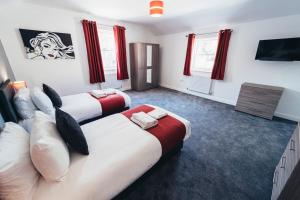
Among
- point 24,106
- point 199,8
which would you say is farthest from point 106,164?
point 199,8

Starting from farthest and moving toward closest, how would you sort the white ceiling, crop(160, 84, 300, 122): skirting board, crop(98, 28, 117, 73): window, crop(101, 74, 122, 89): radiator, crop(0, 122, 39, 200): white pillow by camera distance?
crop(101, 74, 122, 89): radiator
crop(98, 28, 117, 73): window
crop(160, 84, 300, 122): skirting board
the white ceiling
crop(0, 122, 39, 200): white pillow

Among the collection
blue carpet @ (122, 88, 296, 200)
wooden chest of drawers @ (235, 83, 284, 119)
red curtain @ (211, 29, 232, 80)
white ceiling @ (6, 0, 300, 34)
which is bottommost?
blue carpet @ (122, 88, 296, 200)

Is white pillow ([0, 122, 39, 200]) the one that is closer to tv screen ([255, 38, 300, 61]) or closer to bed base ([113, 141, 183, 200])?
bed base ([113, 141, 183, 200])

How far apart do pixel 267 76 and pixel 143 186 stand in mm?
3582

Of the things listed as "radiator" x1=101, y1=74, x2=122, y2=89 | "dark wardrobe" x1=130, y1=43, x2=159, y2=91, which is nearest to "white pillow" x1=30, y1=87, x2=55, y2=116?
"radiator" x1=101, y1=74, x2=122, y2=89

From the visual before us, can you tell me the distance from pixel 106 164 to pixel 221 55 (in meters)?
3.82

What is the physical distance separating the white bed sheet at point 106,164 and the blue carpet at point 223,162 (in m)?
0.37

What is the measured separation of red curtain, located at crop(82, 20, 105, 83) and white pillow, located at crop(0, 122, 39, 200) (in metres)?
3.03

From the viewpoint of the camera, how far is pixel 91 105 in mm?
2373

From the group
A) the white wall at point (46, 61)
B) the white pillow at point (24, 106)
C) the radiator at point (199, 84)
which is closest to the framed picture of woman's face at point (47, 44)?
the white wall at point (46, 61)

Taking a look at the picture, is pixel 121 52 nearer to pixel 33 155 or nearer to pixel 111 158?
pixel 111 158

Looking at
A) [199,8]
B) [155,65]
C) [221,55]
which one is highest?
[199,8]

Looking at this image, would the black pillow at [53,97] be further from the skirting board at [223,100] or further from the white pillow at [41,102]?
the skirting board at [223,100]

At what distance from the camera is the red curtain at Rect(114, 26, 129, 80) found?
400 cm
